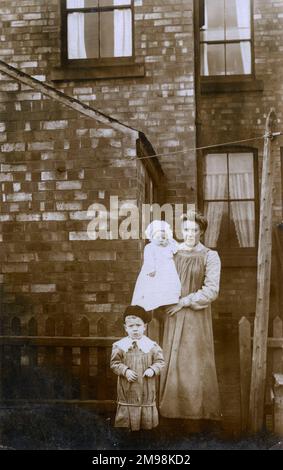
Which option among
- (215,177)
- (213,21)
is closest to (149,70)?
(213,21)

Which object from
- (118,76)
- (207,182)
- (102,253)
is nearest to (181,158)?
(207,182)

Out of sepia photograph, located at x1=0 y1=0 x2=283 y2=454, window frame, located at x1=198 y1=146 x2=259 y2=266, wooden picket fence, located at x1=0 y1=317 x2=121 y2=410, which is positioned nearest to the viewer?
sepia photograph, located at x1=0 y1=0 x2=283 y2=454

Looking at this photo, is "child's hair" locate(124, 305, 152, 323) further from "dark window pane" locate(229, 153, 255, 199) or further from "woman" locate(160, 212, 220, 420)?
"dark window pane" locate(229, 153, 255, 199)

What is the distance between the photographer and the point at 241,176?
7.45m

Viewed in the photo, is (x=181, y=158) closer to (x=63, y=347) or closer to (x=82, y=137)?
(x=82, y=137)

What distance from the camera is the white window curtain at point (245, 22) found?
750 centimetres

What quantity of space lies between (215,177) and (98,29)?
2549 millimetres

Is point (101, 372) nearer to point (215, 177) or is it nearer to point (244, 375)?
point (244, 375)

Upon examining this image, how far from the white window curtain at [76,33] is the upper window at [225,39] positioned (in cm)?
172

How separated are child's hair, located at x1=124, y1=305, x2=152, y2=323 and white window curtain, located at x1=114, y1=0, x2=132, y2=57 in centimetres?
360

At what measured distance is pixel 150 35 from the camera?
7.29 meters

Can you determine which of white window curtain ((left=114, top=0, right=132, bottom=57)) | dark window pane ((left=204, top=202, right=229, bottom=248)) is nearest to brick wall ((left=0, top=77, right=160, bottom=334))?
dark window pane ((left=204, top=202, right=229, bottom=248))

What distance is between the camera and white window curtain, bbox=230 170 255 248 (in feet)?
23.2

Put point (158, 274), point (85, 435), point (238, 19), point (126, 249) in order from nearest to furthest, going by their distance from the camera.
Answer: point (85, 435)
point (158, 274)
point (126, 249)
point (238, 19)
